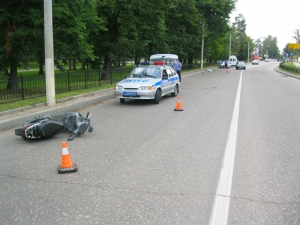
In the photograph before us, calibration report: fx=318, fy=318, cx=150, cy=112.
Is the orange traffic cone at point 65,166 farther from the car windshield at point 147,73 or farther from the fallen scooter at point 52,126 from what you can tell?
the car windshield at point 147,73

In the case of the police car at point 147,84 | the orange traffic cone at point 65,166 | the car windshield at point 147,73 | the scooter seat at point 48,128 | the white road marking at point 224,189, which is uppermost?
the car windshield at point 147,73

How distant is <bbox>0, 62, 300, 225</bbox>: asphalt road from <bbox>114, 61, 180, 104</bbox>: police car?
388cm

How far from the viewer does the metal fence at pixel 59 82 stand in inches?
465

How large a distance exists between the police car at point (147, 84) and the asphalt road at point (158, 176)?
153 inches

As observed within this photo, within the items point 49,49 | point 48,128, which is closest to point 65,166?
point 48,128

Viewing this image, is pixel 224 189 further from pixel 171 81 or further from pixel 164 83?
pixel 171 81

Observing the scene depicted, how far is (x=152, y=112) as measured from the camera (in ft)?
36.6

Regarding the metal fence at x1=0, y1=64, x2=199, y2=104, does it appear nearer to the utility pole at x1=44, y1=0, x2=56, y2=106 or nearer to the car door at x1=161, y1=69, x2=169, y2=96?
the utility pole at x1=44, y1=0, x2=56, y2=106

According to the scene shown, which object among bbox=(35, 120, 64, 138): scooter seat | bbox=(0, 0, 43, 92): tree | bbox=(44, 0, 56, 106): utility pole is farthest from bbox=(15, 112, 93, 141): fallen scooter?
bbox=(0, 0, 43, 92): tree

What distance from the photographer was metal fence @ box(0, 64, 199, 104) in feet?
38.8

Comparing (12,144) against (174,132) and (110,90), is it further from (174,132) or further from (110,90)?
(110,90)

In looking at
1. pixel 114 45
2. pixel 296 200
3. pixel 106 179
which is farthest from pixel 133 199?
pixel 114 45

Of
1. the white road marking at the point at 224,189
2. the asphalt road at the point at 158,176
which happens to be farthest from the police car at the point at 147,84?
the white road marking at the point at 224,189

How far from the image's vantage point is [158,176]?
489 cm
